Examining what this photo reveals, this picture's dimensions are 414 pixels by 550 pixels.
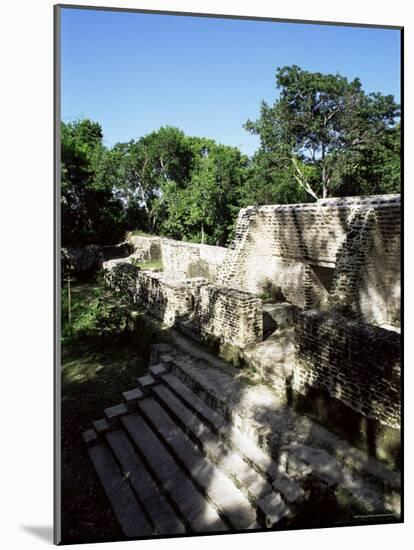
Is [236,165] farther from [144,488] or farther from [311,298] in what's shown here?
[144,488]

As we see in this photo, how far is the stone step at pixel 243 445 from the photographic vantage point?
11.2 ft

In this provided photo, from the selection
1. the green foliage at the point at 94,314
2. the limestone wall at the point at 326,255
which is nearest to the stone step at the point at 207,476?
the green foliage at the point at 94,314

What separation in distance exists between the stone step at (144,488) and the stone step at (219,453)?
1.98ft

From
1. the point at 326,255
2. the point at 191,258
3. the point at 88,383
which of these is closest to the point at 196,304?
the point at 88,383

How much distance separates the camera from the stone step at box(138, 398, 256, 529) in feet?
11.3

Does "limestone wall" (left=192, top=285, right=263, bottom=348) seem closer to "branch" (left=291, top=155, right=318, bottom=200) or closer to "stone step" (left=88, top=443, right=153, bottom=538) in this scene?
"stone step" (left=88, top=443, right=153, bottom=538)

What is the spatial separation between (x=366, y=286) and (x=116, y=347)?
4.38m

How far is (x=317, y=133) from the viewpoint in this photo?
303 inches

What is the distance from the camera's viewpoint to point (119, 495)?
13.8 feet

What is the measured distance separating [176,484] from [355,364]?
214 centimetres

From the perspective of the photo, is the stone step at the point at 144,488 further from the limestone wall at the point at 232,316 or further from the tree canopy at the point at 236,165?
the tree canopy at the point at 236,165

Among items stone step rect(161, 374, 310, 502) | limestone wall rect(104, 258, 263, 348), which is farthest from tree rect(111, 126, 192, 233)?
stone step rect(161, 374, 310, 502)

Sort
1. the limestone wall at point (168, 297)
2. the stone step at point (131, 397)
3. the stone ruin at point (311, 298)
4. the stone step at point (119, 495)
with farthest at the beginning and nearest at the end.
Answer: the limestone wall at point (168, 297) < the stone step at point (131, 397) < the stone ruin at point (311, 298) < the stone step at point (119, 495)

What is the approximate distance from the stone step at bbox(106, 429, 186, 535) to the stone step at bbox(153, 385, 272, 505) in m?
0.60
